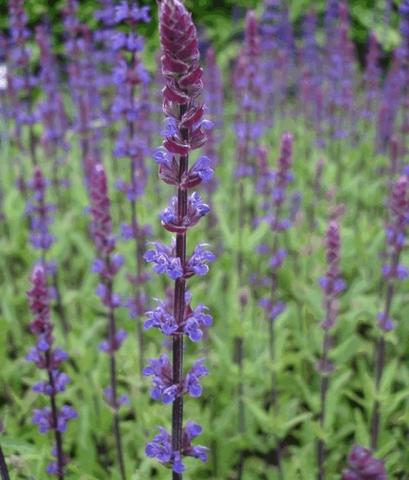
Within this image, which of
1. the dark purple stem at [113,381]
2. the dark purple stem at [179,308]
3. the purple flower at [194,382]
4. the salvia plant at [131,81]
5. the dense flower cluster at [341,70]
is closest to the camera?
the dark purple stem at [179,308]

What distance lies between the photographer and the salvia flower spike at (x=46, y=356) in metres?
2.86

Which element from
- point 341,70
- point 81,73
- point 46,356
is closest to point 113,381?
point 46,356

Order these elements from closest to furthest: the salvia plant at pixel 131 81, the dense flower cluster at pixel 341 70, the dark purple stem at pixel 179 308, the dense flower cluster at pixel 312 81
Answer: the dark purple stem at pixel 179 308
the salvia plant at pixel 131 81
the dense flower cluster at pixel 341 70
the dense flower cluster at pixel 312 81

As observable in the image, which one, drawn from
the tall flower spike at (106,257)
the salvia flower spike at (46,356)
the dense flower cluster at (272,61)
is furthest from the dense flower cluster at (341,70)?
the salvia flower spike at (46,356)

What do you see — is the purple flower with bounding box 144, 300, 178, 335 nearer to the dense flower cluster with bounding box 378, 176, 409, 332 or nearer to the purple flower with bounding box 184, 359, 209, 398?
the purple flower with bounding box 184, 359, 209, 398

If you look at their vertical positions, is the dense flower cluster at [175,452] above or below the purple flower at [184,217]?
below

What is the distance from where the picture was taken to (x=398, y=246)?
371cm

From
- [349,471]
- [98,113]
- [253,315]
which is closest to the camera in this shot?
[349,471]

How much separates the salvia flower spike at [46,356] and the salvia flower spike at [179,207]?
750 mm

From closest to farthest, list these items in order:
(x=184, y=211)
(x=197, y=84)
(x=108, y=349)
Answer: (x=197, y=84)
(x=184, y=211)
(x=108, y=349)

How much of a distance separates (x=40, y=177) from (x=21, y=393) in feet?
6.13

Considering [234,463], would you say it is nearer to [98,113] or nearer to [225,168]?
[225,168]

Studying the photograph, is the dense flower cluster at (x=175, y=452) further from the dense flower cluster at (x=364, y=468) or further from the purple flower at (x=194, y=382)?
the dense flower cluster at (x=364, y=468)

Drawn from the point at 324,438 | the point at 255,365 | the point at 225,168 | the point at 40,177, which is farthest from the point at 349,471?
the point at 225,168
